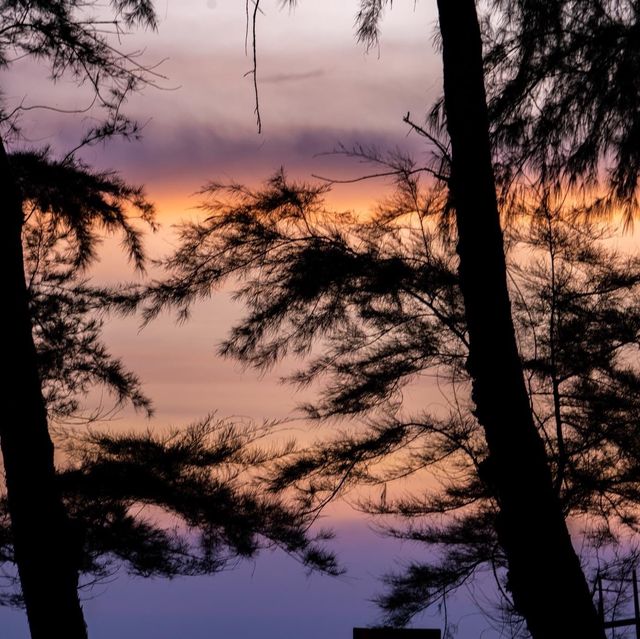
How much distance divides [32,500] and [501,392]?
9.06 ft

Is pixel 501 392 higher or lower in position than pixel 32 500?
higher

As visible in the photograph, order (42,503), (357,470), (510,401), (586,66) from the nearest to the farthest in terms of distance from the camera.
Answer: (510,401) < (42,503) < (586,66) < (357,470)

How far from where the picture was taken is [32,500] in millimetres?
5512

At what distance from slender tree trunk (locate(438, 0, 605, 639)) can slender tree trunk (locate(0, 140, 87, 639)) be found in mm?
2514

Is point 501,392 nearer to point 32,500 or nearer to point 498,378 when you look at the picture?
point 498,378

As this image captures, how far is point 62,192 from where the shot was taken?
8812 millimetres

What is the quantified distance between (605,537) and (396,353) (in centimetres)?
293

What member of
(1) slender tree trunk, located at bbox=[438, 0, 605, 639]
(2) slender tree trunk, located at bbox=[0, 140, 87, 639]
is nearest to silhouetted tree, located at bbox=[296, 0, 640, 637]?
(1) slender tree trunk, located at bbox=[438, 0, 605, 639]

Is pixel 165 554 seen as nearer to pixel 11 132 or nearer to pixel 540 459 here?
pixel 11 132

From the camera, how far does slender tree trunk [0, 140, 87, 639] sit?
5484mm

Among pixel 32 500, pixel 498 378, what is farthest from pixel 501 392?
pixel 32 500

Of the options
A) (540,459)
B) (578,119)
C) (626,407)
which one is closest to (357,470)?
(626,407)

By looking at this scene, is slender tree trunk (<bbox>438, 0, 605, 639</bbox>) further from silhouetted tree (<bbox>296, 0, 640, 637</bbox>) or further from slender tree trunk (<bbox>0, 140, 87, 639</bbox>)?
slender tree trunk (<bbox>0, 140, 87, 639</bbox>)

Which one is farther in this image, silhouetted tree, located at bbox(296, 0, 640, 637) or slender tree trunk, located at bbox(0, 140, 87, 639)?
slender tree trunk, located at bbox(0, 140, 87, 639)
